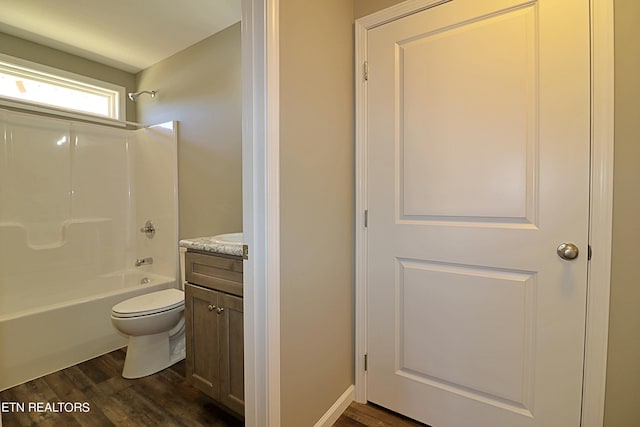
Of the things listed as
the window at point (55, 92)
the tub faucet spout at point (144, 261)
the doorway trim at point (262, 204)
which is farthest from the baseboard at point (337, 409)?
the window at point (55, 92)

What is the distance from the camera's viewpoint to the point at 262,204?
1.04 m

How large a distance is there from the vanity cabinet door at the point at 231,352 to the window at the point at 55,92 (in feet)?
7.64

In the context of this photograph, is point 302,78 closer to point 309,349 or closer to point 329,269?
point 329,269

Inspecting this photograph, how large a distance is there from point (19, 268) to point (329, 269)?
2.58 metres

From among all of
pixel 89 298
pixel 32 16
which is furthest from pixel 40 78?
pixel 89 298

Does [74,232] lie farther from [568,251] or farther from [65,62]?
[568,251]

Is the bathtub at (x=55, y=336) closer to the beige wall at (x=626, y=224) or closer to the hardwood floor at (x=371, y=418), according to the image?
the hardwood floor at (x=371, y=418)

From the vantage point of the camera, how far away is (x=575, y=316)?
3.57 ft

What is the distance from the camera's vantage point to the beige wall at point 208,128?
7.20 ft

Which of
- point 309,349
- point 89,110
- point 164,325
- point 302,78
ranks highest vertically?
point 89,110

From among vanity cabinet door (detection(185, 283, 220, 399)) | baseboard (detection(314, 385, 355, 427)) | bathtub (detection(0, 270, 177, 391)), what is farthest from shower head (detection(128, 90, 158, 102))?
baseboard (detection(314, 385, 355, 427))

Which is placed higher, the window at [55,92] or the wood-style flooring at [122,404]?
the window at [55,92]

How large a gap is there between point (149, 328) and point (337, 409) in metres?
1.23

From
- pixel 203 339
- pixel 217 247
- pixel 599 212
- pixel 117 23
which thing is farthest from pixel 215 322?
pixel 117 23
